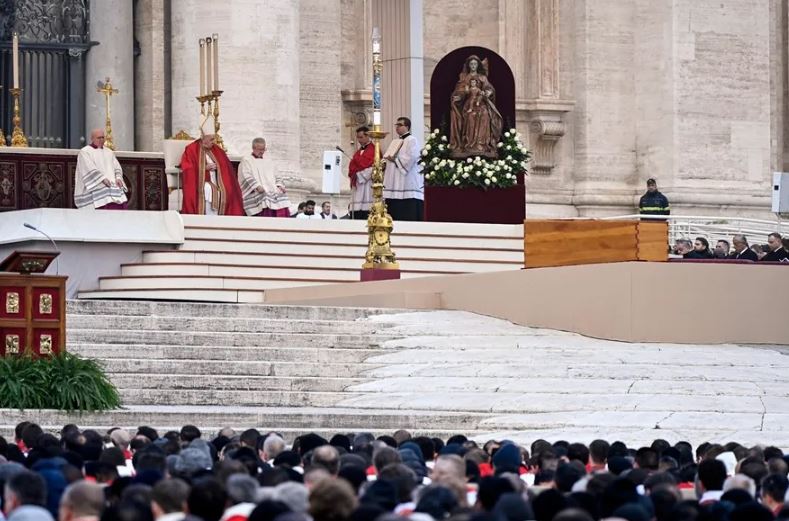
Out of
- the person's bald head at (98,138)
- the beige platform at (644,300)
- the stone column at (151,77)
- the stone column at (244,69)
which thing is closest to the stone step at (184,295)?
the person's bald head at (98,138)

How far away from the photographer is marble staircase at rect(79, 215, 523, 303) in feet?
84.4

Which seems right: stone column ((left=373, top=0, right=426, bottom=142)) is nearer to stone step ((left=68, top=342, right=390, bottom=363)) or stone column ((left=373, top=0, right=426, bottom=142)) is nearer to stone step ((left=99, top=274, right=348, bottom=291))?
stone step ((left=99, top=274, right=348, bottom=291))

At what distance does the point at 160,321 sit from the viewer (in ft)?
70.6

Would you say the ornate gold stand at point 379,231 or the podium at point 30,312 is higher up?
the ornate gold stand at point 379,231

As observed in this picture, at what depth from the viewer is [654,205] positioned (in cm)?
2945

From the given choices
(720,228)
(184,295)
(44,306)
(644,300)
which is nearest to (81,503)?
(44,306)

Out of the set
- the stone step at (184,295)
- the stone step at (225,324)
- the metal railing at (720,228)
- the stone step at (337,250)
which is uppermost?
the metal railing at (720,228)

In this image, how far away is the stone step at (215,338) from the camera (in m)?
21.1

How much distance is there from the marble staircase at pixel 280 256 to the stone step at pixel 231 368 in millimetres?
4680

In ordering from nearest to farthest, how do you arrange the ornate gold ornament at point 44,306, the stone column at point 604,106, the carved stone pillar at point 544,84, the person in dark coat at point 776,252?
the ornate gold ornament at point 44,306, the person in dark coat at point 776,252, the carved stone pillar at point 544,84, the stone column at point 604,106

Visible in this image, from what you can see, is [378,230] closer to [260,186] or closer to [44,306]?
[260,186]

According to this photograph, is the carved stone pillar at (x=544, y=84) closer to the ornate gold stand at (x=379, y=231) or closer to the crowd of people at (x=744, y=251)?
the crowd of people at (x=744, y=251)

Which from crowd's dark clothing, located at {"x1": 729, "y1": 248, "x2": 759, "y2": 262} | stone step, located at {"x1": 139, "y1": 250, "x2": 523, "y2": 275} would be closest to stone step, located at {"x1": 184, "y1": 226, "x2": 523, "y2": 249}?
stone step, located at {"x1": 139, "y1": 250, "x2": 523, "y2": 275}

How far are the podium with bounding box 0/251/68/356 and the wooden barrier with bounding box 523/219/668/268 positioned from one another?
6.39 meters
